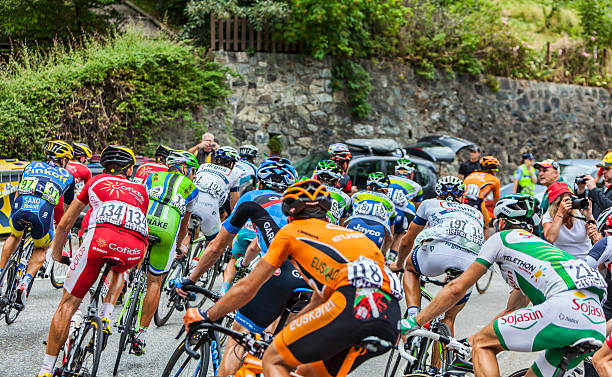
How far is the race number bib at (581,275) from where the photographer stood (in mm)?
3951

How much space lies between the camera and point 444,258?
5910 mm

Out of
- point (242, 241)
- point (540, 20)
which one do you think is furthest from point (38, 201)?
point (540, 20)

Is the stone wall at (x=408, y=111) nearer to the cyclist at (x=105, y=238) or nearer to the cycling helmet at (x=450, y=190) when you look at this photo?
the cycling helmet at (x=450, y=190)

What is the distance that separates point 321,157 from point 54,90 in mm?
6026

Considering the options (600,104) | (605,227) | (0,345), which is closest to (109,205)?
(0,345)

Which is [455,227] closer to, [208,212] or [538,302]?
[538,302]

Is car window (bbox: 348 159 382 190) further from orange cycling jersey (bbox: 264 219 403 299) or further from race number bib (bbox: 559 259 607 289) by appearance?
orange cycling jersey (bbox: 264 219 403 299)

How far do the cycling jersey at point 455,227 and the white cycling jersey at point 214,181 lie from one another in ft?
9.58

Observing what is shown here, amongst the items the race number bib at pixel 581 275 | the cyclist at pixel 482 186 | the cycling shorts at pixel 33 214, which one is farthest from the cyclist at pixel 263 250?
the cyclist at pixel 482 186

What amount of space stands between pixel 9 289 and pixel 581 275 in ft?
18.6

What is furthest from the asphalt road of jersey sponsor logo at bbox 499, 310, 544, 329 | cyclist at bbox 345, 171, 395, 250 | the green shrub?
the green shrub

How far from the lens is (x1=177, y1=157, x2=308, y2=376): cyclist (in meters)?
4.72

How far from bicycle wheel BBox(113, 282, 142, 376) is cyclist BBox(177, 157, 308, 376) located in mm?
1215

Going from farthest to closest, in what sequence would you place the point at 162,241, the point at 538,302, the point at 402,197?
the point at 402,197 → the point at 162,241 → the point at 538,302
